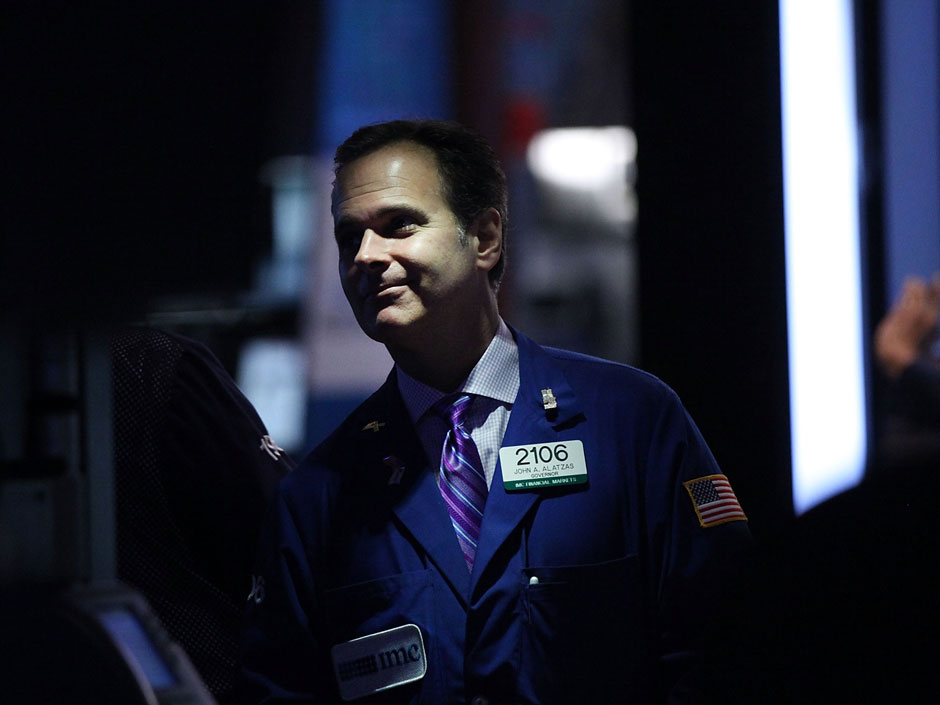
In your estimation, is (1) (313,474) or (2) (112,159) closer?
(2) (112,159)

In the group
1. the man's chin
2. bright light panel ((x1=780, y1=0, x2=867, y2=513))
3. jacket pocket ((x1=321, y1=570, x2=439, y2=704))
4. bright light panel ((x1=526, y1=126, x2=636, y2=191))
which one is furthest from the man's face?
bright light panel ((x1=526, y1=126, x2=636, y2=191))

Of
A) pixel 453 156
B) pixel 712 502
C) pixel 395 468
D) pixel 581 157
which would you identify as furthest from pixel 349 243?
pixel 581 157

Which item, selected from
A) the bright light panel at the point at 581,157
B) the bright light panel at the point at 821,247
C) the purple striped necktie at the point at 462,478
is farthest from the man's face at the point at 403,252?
the bright light panel at the point at 581,157

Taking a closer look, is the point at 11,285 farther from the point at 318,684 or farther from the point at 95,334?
the point at 318,684

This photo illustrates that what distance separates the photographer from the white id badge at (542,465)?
1494mm

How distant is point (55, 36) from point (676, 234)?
2607 mm

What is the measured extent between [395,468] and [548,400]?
0.23 meters

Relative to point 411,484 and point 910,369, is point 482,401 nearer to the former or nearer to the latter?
point 411,484

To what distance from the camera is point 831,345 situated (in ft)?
10.6

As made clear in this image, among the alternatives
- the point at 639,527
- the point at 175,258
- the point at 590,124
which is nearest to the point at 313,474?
the point at 639,527

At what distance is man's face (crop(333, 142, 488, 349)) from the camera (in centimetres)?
152

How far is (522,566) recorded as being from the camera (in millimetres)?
1459

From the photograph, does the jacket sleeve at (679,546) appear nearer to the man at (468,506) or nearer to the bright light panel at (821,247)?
the man at (468,506)

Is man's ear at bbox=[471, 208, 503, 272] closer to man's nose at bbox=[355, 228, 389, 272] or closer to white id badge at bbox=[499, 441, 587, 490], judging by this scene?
man's nose at bbox=[355, 228, 389, 272]
